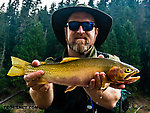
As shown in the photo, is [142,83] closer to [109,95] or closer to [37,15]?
[109,95]

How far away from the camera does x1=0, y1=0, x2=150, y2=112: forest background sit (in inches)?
1141

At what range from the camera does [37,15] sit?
52938 millimetres

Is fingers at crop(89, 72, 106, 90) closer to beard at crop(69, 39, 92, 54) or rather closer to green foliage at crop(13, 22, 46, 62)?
beard at crop(69, 39, 92, 54)

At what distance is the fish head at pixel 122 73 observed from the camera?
2379mm

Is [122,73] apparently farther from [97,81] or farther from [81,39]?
[81,39]

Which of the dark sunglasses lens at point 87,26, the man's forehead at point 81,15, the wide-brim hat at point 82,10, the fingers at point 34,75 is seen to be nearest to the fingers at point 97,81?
the fingers at point 34,75

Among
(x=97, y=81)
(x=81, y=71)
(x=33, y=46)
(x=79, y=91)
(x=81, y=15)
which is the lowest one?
(x=33, y=46)

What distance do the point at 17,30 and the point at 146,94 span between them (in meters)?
38.4

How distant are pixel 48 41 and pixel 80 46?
122 feet

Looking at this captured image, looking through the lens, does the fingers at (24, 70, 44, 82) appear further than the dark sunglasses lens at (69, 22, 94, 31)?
No

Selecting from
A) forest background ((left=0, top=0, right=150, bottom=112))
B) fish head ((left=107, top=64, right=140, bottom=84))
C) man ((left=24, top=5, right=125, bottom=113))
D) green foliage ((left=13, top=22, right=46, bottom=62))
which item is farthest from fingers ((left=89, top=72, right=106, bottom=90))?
green foliage ((left=13, top=22, right=46, bottom=62))

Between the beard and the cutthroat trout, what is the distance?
0.73m

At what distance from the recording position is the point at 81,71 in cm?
250

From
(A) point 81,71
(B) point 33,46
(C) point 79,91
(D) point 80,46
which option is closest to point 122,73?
(A) point 81,71
